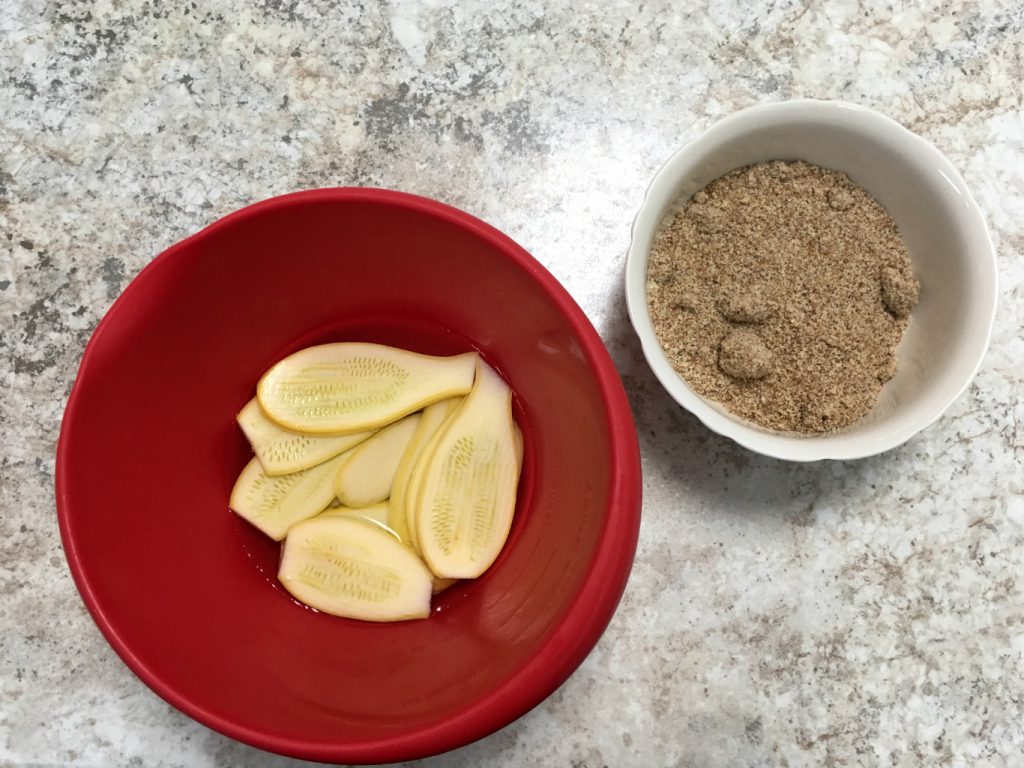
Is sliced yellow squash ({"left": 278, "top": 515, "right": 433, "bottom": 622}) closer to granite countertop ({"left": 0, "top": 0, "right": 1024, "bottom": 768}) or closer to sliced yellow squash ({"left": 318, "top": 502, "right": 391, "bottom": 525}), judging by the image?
sliced yellow squash ({"left": 318, "top": 502, "right": 391, "bottom": 525})

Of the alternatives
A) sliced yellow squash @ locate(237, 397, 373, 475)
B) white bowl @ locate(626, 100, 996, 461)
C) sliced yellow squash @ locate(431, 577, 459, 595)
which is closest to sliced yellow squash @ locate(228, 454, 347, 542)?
sliced yellow squash @ locate(237, 397, 373, 475)

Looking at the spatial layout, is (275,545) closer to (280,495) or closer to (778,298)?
(280,495)

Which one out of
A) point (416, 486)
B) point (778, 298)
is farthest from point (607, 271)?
point (416, 486)

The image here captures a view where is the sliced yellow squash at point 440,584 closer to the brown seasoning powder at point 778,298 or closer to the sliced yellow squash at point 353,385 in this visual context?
the sliced yellow squash at point 353,385

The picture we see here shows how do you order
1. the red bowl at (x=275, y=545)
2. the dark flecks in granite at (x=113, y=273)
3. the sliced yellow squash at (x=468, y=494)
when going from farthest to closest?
the dark flecks in granite at (x=113, y=273) → the sliced yellow squash at (x=468, y=494) → the red bowl at (x=275, y=545)

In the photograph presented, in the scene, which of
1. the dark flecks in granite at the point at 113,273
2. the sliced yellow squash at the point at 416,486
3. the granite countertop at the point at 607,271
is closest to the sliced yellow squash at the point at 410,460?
the sliced yellow squash at the point at 416,486
